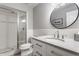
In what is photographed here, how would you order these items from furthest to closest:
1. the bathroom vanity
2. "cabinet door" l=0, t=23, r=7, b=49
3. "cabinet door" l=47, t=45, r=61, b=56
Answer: "cabinet door" l=0, t=23, r=7, b=49 < "cabinet door" l=47, t=45, r=61, b=56 < the bathroom vanity

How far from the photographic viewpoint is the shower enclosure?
3.46ft

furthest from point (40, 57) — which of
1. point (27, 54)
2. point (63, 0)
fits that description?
point (63, 0)

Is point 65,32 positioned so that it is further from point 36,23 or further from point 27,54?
point 27,54

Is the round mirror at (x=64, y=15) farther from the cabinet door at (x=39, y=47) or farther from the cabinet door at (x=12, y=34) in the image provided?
the cabinet door at (x=12, y=34)

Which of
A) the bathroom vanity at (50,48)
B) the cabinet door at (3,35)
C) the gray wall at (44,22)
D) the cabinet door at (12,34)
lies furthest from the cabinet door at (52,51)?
the cabinet door at (3,35)

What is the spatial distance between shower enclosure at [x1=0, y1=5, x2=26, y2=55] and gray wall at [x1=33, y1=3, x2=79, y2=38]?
0.21 metres

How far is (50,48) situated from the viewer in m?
0.96

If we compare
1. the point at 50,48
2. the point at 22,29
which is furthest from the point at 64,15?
the point at 22,29

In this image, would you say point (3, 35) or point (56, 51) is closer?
point (56, 51)

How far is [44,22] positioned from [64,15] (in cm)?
36

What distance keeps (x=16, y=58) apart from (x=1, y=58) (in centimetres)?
22

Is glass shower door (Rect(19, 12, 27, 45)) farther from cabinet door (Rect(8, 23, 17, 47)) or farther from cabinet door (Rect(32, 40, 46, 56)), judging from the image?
cabinet door (Rect(32, 40, 46, 56))

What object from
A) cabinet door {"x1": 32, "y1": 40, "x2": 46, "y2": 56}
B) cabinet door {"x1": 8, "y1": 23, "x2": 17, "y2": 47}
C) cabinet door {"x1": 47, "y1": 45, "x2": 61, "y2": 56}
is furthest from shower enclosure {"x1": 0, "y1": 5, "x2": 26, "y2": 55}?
cabinet door {"x1": 47, "y1": 45, "x2": 61, "y2": 56}

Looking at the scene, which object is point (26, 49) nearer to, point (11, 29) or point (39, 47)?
point (39, 47)
